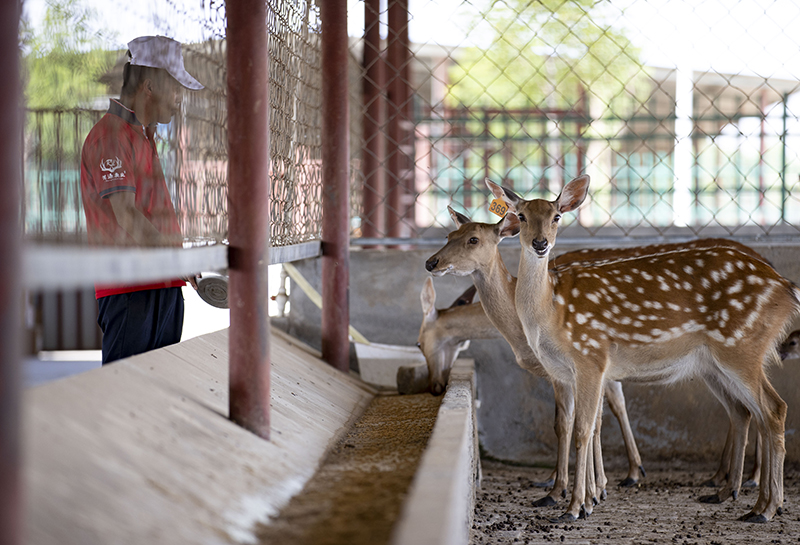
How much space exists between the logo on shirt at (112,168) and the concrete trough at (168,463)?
2.12ft

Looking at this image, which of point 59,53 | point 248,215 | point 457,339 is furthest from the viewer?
point 457,339

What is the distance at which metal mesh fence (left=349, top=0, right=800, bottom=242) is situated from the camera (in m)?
5.17

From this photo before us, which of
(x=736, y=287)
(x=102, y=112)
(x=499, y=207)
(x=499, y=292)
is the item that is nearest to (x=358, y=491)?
(x=102, y=112)

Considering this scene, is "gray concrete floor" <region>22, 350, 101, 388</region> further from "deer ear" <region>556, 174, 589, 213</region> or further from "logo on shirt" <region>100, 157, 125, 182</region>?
"deer ear" <region>556, 174, 589, 213</region>

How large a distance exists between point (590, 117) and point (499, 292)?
17.1ft

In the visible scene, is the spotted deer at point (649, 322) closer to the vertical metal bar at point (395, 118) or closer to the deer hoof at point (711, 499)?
the deer hoof at point (711, 499)

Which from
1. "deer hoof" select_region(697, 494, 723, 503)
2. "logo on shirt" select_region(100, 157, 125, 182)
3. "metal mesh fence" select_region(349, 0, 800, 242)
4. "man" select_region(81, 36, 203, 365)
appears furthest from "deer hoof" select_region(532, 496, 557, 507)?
"logo on shirt" select_region(100, 157, 125, 182)

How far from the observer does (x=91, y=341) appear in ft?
25.7

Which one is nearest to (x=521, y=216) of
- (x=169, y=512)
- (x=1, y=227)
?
(x=169, y=512)

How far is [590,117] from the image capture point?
8461 mm

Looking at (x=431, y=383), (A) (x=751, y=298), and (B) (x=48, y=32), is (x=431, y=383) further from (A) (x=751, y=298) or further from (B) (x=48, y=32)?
(B) (x=48, y=32)

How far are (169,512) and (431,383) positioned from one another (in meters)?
2.61

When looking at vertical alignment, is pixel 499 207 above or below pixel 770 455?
above

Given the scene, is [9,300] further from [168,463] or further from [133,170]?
[133,170]
